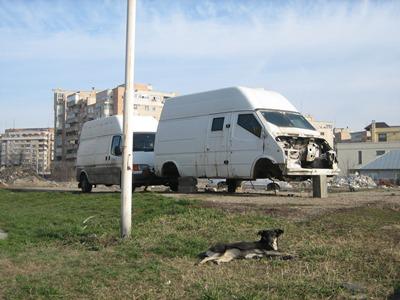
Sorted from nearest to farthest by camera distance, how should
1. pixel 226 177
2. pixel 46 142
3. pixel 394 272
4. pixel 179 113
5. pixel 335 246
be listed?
pixel 394 272, pixel 335 246, pixel 226 177, pixel 179 113, pixel 46 142

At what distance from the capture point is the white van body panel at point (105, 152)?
18359 millimetres

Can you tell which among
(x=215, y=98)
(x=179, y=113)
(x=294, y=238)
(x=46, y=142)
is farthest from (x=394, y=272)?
(x=46, y=142)

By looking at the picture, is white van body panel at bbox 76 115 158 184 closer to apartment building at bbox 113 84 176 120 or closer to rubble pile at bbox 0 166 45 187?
rubble pile at bbox 0 166 45 187

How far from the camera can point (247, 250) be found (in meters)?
6.93

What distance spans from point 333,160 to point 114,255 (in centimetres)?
820

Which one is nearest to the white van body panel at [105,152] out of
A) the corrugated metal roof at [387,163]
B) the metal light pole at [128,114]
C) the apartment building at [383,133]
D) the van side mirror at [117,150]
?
the van side mirror at [117,150]

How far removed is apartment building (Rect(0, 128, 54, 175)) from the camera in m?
153

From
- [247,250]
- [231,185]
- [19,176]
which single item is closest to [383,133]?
[19,176]

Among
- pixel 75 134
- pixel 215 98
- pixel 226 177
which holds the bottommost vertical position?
pixel 226 177

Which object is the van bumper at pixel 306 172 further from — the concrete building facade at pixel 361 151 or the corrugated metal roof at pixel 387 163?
the concrete building facade at pixel 361 151

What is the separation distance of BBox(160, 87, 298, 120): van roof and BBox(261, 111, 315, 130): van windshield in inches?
10.4

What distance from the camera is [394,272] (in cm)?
579

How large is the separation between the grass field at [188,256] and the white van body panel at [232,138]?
305 centimetres

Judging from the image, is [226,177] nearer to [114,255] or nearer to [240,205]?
[240,205]
